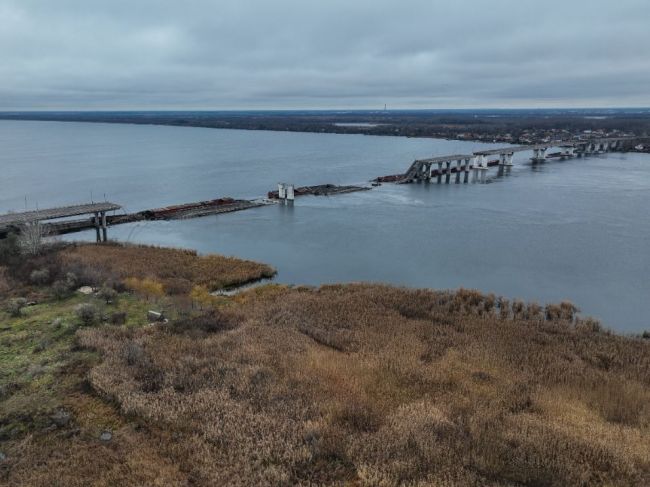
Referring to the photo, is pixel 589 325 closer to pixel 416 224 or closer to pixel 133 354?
pixel 133 354

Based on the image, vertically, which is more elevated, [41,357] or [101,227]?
[41,357]

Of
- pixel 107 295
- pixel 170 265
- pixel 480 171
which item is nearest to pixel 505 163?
pixel 480 171

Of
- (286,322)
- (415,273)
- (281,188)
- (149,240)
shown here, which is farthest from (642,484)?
(281,188)

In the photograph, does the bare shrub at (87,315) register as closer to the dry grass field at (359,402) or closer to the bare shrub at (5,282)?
the dry grass field at (359,402)

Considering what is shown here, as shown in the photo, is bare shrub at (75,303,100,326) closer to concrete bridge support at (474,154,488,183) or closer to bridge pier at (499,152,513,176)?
concrete bridge support at (474,154,488,183)

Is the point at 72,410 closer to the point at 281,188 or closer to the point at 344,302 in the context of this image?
the point at 344,302
